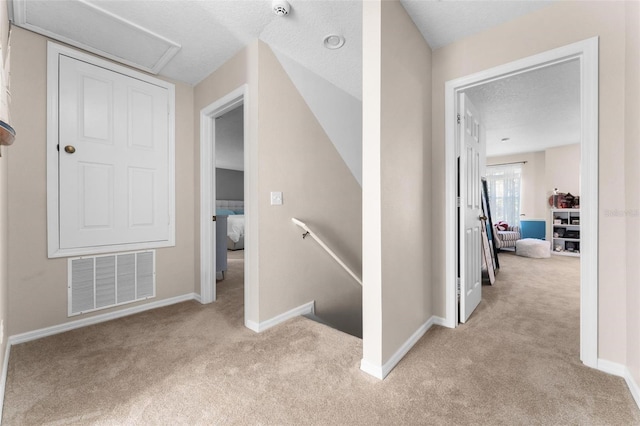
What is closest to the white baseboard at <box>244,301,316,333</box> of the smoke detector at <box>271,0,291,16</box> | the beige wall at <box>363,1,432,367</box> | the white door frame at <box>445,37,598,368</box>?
the beige wall at <box>363,1,432,367</box>

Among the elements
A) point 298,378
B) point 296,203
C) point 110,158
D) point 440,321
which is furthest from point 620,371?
point 110,158

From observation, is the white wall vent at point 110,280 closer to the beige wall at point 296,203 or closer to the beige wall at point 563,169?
the beige wall at point 296,203

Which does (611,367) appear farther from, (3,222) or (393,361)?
(3,222)

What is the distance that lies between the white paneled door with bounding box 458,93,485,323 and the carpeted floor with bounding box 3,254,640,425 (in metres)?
0.26

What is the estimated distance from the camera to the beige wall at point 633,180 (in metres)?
1.38

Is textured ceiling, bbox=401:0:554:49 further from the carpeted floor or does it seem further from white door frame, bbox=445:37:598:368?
the carpeted floor

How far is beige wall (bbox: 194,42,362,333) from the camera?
2.20m

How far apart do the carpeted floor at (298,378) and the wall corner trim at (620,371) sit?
0.12 feet

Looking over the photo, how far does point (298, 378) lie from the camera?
1.55 meters

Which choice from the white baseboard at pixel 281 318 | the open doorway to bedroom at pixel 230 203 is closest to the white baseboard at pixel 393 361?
the white baseboard at pixel 281 318

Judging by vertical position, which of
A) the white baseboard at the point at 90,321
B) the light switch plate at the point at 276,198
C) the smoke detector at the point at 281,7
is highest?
the smoke detector at the point at 281,7

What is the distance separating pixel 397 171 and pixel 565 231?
6.06 m

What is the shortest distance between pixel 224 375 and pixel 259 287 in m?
0.69

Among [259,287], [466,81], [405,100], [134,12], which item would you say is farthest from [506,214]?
[134,12]
